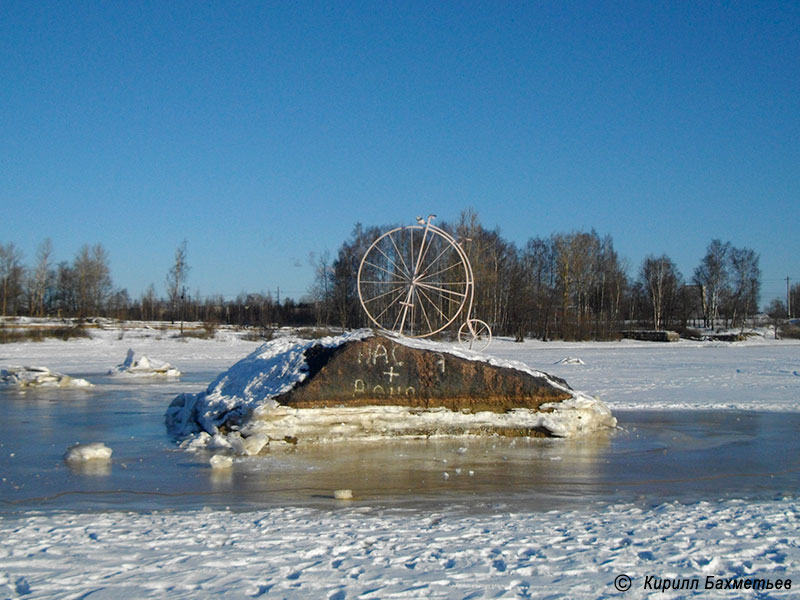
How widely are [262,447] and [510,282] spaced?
178ft

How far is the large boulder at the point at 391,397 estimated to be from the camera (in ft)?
35.3

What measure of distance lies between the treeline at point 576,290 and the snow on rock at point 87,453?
31540 mm

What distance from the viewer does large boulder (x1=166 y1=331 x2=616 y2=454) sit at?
10758 mm

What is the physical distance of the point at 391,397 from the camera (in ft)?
36.6

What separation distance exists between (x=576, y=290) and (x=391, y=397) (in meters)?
64.3

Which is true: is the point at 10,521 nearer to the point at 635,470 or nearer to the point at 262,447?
the point at 262,447

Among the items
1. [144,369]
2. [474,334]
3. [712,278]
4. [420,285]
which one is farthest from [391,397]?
[712,278]

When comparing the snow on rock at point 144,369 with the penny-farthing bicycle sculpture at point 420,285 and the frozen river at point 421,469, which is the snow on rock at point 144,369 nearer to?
the penny-farthing bicycle sculpture at point 420,285

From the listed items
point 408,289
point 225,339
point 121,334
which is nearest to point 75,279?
point 121,334

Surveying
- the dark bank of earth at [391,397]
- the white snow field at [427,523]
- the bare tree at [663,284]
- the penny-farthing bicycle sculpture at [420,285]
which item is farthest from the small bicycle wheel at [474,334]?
the bare tree at [663,284]

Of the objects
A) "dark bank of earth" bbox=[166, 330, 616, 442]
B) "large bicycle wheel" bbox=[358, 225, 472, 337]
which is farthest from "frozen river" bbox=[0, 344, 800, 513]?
"large bicycle wheel" bbox=[358, 225, 472, 337]

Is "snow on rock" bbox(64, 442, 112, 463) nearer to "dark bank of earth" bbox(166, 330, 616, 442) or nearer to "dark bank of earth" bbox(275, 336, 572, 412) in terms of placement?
"dark bank of earth" bbox(166, 330, 616, 442)

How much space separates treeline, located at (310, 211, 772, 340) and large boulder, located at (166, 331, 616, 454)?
28.1 metres

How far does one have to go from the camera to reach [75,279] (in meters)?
77.1
